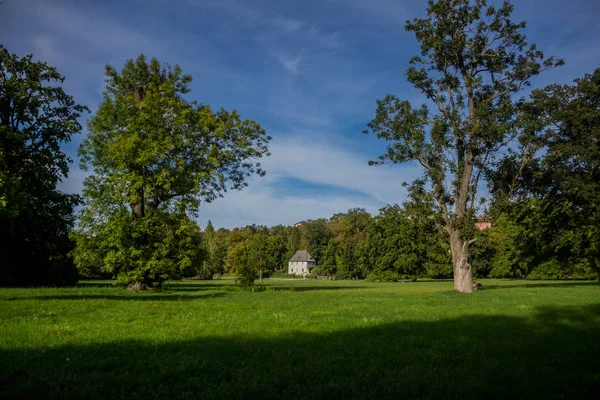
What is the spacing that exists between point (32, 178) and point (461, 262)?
101 feet

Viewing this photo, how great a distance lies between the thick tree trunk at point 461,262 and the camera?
3588 cm

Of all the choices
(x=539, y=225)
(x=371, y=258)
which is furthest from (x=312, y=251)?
(x=539, y=225)

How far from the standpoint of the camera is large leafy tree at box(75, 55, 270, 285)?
2998 centimetres

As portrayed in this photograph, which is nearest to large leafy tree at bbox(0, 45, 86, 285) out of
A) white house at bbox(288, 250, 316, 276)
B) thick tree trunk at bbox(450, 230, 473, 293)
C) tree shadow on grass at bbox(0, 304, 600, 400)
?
tree shadow on grass at bbox(0, 304, 600, 400)

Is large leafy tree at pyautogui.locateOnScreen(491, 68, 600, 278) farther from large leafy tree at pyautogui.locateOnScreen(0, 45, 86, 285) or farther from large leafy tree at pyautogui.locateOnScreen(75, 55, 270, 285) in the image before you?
large leafy tree at pyautogui.locateOnScreen(0, 45, 86, 285)

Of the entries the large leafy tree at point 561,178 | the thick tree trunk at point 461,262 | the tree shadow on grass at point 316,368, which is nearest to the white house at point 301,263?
the large leafy tree at point 561,178

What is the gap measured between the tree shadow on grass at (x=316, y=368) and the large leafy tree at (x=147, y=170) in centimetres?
2097

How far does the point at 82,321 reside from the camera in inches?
519

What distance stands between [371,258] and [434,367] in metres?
86.8

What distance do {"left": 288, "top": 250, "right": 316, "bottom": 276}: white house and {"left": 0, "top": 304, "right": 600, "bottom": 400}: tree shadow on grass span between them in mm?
158635

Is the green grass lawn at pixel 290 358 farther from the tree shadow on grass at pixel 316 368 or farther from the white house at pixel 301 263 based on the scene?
the white house at pixel 301 263

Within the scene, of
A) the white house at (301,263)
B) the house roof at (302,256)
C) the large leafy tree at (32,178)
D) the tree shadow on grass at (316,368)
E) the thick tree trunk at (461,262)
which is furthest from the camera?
the house roof at (302,256)

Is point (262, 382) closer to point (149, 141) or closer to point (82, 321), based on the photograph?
point (82, 321)

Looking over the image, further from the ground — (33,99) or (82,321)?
(33,99)
